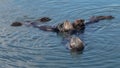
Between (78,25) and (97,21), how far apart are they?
1372mm

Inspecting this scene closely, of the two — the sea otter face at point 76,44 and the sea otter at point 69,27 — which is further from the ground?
the sea otter at point 69,27

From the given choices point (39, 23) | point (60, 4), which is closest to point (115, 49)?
point (39, 23)

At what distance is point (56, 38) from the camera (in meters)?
19.6

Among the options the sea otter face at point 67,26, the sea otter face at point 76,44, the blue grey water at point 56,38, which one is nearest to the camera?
the blue grey water at point 56,38

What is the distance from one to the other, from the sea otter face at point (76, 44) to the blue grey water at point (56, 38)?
0.25 m

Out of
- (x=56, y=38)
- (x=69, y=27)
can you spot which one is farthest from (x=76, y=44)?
(x=69, y=27)

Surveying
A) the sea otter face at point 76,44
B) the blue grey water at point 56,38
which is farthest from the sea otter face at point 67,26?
the sea otter face at point 76,44

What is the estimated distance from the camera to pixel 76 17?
22219 mm

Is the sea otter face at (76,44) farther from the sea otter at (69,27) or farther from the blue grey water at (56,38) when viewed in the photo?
the sea otter at (69,27)

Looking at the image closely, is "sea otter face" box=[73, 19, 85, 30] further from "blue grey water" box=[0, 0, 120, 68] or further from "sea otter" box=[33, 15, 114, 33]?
"blue grey water" box=[0, 0, 120, 68]

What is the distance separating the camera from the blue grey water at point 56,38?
17.0 meters

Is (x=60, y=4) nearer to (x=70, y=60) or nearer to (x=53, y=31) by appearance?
(x=53, y=31)

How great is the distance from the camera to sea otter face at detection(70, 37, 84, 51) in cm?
1787

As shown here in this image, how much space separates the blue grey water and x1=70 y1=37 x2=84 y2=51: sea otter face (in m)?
0.25
